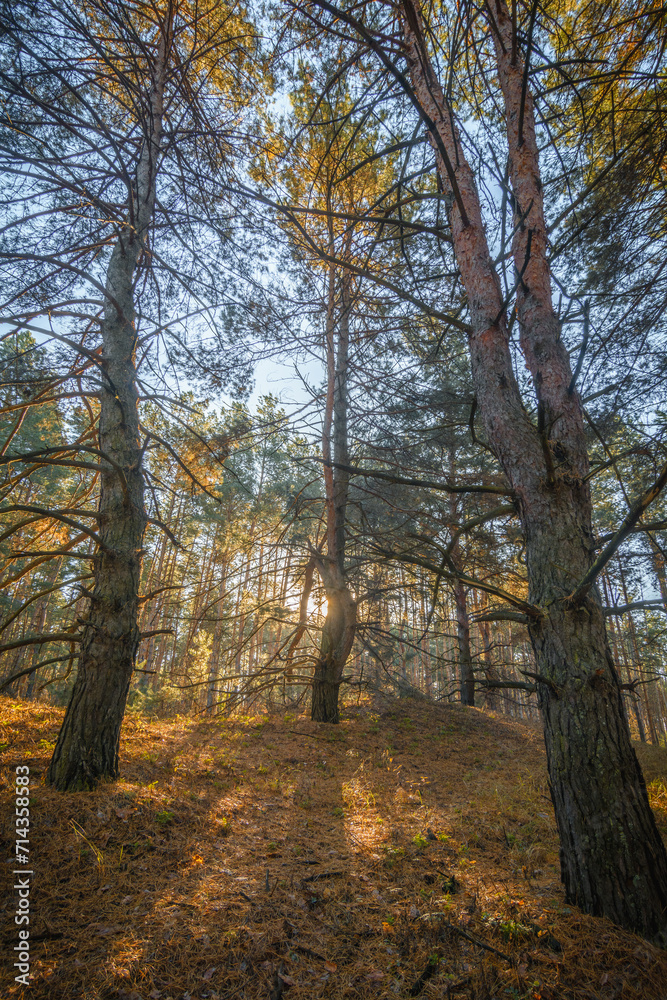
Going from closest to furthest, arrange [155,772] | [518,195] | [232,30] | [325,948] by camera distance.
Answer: [325,948], [518,195], [155,772], [232,30]

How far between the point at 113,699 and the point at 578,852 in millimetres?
3902

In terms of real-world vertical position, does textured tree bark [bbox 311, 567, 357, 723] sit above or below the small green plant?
above

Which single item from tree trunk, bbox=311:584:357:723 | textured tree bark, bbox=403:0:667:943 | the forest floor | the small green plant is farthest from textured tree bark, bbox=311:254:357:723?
the small green plant

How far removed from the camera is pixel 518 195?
3357mm

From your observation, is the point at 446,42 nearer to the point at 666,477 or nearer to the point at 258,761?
the point at 666,477

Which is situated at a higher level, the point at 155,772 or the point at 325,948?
the point at 155,772

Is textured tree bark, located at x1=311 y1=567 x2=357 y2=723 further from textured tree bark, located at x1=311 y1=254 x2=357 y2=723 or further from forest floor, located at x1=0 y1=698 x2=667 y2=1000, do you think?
forest floor, located at x1=0 y1=698 x2=667 y2=1000

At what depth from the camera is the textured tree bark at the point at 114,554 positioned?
12.5 feet

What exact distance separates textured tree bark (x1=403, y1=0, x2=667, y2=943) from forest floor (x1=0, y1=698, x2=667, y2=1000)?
1.04ft

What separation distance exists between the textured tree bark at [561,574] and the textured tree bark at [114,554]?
306 centimetres

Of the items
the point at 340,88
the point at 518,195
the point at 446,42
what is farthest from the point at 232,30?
the point at 518,195

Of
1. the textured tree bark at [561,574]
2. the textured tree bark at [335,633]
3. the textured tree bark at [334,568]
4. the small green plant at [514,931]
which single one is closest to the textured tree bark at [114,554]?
the textured tree bark at [561,574]

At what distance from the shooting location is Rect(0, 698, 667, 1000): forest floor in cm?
204

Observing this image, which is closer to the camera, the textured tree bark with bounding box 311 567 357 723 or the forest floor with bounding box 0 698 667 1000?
the forest floor with bounding box 0 698 667 1000
